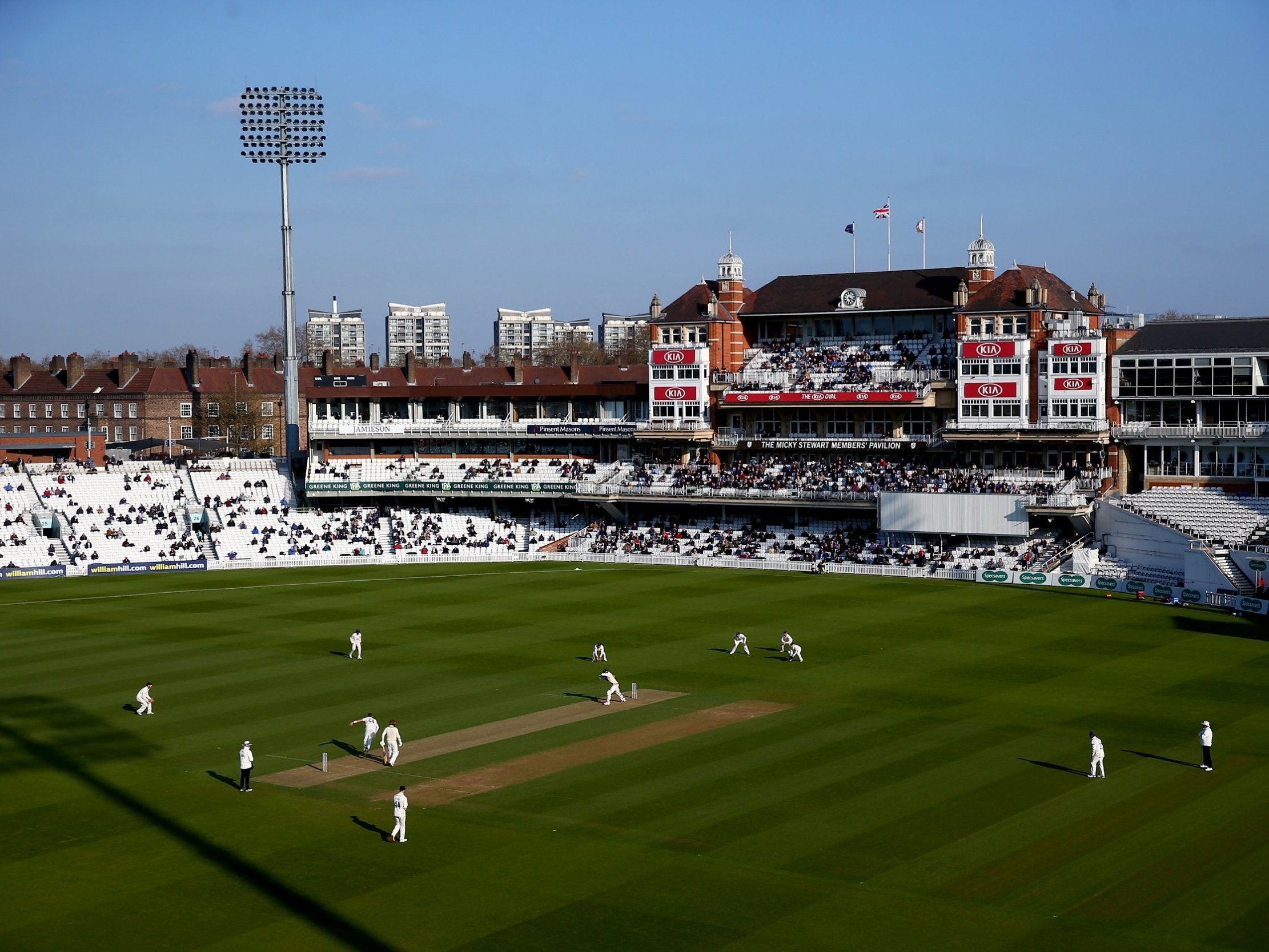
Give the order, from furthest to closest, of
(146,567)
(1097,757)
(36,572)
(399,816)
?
(146,567)
(36,572)
(1097,757)
(399,816)

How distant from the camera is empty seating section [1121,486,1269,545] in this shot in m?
56.8

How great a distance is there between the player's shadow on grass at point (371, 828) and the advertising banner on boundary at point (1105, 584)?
117ft

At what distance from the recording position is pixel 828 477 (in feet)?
234

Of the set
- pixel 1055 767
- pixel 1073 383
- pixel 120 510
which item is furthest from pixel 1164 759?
pixel 120 510

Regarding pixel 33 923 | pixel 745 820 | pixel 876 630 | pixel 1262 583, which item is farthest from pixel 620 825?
pixel 1262 583

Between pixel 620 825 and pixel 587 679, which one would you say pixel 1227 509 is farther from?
pixel 620 825

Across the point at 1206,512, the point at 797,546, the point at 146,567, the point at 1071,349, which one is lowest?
the point at 146,567

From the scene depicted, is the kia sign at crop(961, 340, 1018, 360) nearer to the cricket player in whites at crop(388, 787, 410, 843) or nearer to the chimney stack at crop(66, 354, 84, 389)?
the cricket player in whites at crop(388, 787, 410, 843)

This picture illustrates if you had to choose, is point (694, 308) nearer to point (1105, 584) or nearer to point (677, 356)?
point (677, 356)

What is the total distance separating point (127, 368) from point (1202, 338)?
73.9m

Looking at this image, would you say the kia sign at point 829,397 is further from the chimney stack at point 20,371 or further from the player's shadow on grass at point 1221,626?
the chimney stack at point 20,371

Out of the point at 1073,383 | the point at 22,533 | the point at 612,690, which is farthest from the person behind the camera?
the point at 22,533

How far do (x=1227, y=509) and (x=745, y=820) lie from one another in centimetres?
4029

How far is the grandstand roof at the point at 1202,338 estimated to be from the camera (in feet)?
207
